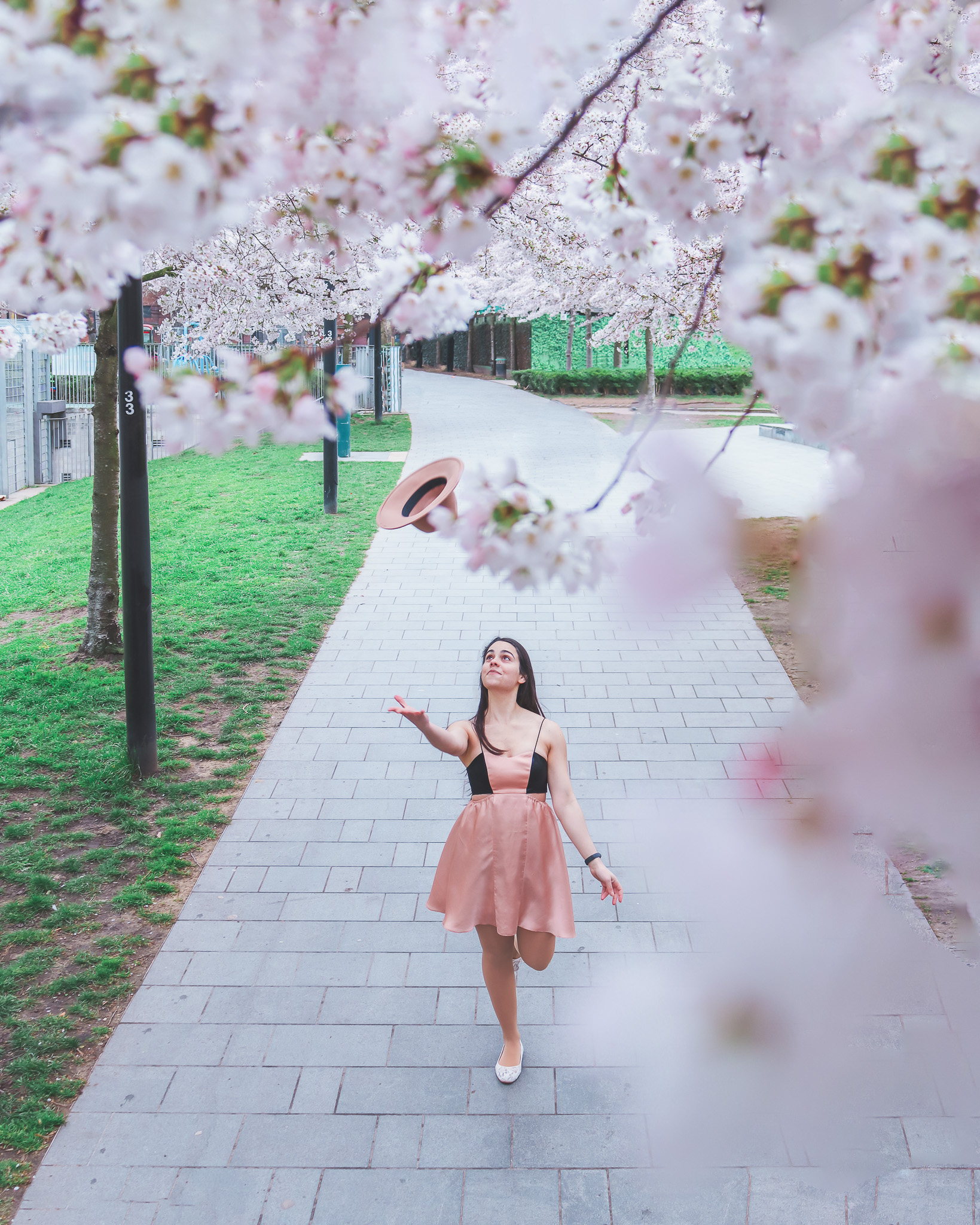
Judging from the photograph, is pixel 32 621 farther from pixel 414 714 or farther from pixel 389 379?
pixel 389 379

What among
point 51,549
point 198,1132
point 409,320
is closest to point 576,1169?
point 198,1132

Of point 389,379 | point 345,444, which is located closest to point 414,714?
point 345,444

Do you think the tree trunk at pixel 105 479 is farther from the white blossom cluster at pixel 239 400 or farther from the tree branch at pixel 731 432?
the tree branch at pixel 731 432

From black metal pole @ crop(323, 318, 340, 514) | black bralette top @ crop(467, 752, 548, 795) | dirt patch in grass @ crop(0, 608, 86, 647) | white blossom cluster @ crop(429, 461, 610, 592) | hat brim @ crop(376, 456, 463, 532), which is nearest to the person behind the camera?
white blossom cluster @ crop(429, 461, 610, 592)

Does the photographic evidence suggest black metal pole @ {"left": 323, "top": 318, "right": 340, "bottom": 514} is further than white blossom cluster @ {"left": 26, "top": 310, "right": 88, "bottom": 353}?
Yes

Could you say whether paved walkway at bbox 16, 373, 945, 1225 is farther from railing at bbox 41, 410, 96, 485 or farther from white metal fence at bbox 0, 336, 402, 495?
railing at bbox 41, 410, 96, 485

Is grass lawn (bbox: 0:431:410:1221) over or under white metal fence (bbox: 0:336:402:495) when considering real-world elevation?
under

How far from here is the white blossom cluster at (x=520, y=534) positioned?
75.8 inches

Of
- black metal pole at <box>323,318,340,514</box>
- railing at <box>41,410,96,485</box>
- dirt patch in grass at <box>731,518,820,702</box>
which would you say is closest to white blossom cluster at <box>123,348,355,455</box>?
dirt patch in grass at <box>731,518,820,702</box>

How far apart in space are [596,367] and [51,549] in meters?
22.4

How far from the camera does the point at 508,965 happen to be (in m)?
3.54

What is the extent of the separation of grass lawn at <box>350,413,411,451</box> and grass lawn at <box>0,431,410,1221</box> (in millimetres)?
6335

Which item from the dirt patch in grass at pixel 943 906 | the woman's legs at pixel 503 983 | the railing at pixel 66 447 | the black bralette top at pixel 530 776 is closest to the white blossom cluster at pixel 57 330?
the black bralette top at pixel 530 776

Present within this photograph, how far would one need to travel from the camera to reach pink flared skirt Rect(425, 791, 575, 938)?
11.4ft
